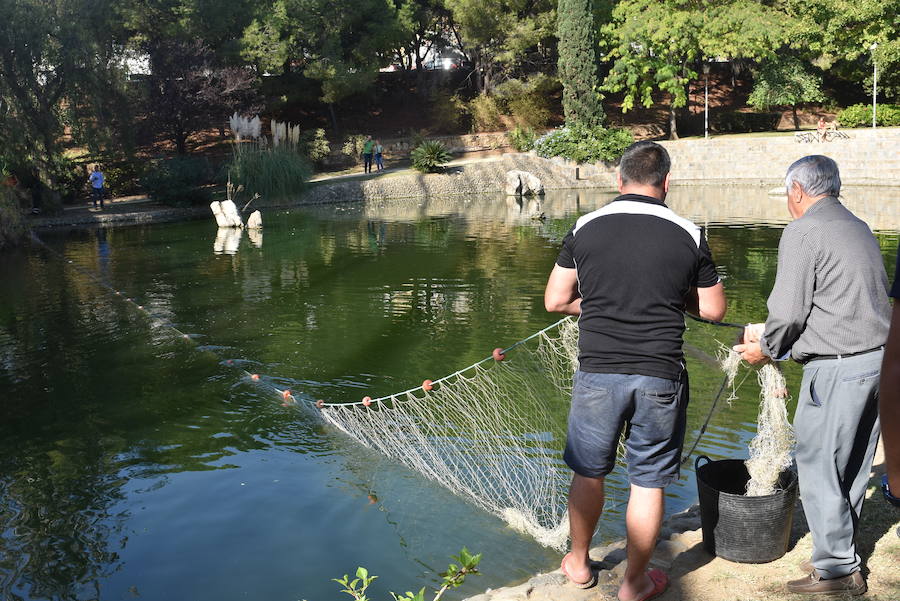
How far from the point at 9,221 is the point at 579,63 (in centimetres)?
2194

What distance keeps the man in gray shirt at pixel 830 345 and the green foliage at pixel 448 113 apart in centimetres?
3684

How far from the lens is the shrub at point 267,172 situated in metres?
25.3

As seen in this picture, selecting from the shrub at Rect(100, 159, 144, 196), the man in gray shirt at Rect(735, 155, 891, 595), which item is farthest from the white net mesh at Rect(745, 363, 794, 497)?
the shrub at Rect(100, 159, 144, 196)

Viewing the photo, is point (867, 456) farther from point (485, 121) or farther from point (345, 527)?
point (485, 121)

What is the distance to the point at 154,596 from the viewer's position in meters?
4.58

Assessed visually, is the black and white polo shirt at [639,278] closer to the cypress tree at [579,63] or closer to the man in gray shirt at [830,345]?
the man in gray shirt at [830,345]

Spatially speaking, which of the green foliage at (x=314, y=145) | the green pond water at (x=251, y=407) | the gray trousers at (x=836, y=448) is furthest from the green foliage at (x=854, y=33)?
the gray trousers at (x=836, y=448)

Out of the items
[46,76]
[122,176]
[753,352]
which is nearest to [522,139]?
[122,176]

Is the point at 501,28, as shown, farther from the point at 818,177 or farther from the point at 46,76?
the point at 818,177

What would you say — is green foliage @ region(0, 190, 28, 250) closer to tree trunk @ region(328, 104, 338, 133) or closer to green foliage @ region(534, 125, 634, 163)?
green foliage @ region(534, 125, 634, 163)

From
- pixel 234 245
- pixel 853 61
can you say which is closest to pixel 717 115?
pixel 853 61

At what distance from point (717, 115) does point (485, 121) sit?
10676mm

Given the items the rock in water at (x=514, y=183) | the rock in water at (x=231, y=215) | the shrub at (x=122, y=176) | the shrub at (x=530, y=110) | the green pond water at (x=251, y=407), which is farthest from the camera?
the shrub at (x=530, y=110)

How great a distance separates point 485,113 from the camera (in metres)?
38.0
